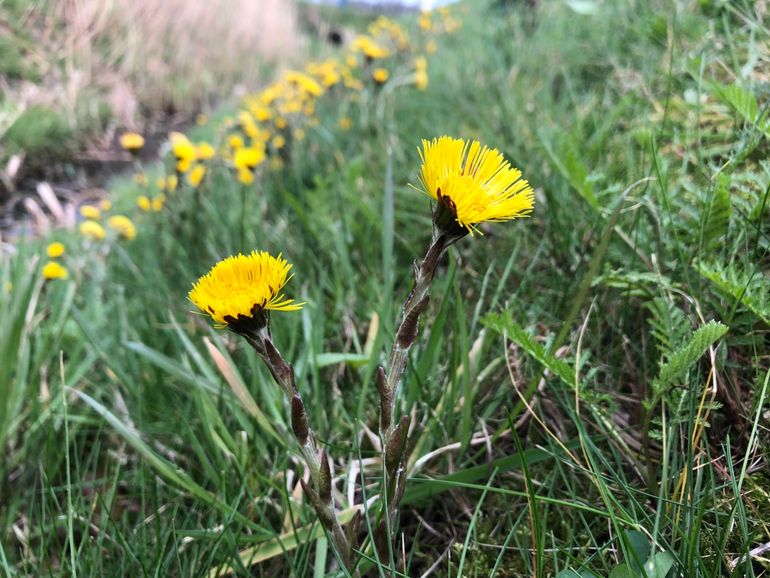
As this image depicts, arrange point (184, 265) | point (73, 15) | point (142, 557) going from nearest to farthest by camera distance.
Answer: point (142, 557) < point (184, 265) < point (73, 15)

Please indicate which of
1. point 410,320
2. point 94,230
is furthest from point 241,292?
point 94,230

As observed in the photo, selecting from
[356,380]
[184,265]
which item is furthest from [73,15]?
[356,380]

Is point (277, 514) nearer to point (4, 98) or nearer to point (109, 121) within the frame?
point (4, 98)

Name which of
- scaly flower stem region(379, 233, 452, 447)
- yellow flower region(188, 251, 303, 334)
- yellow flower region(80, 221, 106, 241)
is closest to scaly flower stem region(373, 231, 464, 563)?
scaly flower stem region(379, 233, 452, 447)

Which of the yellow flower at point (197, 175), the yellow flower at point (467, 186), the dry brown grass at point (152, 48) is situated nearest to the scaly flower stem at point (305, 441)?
the yellow flower at point (467, 186)

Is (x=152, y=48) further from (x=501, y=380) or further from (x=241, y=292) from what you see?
(x=241, y=292)

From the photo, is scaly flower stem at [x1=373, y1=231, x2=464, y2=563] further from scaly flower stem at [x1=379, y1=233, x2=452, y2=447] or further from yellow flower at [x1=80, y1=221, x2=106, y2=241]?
yellow flower at [x1=80, y1=221, x2=106, y2=241]

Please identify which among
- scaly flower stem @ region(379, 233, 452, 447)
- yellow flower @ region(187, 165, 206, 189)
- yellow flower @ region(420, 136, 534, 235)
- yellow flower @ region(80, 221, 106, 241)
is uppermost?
yellow flower @ region(420, 136, 534, 235)
